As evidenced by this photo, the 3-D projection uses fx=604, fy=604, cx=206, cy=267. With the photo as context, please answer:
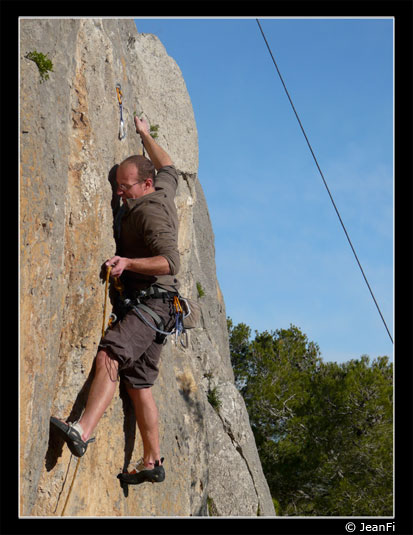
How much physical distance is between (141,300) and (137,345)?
455 mm

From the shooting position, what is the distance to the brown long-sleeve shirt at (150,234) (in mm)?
5664

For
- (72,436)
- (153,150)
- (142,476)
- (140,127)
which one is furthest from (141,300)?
A: (140,127)

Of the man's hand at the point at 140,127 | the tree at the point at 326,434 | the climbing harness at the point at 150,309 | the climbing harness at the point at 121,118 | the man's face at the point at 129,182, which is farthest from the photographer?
the tree at the point at 326,434

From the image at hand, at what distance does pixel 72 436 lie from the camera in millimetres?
4996

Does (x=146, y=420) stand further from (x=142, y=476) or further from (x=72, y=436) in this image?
(x=72, y=436)

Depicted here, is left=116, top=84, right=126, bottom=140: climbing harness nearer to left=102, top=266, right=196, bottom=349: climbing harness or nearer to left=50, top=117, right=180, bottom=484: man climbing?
left=50, top=117, right=180, bottom=484: man climbing

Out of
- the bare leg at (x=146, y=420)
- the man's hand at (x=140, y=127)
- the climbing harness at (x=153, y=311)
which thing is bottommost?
the bare leg at (x=146, y=420)

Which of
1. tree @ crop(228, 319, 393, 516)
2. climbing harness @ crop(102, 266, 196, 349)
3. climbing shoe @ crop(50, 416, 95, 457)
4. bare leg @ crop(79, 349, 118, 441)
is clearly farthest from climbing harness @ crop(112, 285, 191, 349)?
Answer: tree @ crop(228, 319, 393, 516)

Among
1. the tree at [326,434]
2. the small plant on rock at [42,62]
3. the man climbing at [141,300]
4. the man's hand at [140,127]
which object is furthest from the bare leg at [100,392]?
the tree at [326,434]

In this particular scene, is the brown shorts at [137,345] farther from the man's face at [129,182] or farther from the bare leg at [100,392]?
the man's face at [129,182]

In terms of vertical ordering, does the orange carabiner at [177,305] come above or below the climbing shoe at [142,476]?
above

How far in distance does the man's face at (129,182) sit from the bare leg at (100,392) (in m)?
1.63

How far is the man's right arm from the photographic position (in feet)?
23.1
